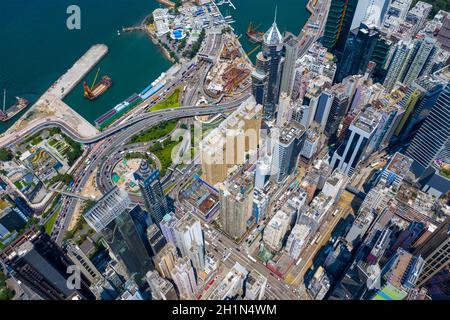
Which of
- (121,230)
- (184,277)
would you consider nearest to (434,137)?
(184,277)

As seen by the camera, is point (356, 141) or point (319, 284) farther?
point (356, 141)

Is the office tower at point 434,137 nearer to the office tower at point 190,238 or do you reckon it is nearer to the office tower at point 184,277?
the office tower at point 190,238

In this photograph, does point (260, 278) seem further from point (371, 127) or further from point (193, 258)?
point (371, 127)

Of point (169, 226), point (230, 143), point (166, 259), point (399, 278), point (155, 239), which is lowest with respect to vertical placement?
point (166, 259)

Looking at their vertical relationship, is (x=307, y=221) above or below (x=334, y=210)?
above

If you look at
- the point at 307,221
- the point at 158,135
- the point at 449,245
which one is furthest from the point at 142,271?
the point at 449,245

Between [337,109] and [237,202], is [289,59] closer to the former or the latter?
[337,109]

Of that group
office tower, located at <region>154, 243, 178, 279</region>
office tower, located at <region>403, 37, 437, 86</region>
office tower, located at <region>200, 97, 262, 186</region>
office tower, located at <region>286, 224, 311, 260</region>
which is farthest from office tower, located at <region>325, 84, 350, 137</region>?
office tower, located at <region>154, 243, 178, 279</region>
